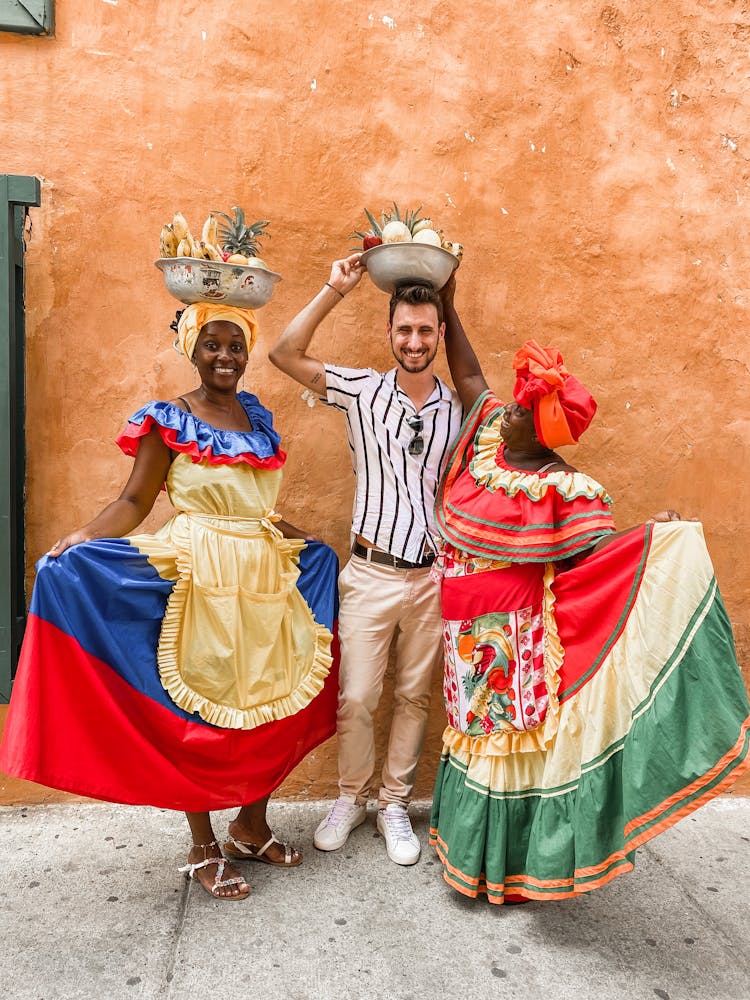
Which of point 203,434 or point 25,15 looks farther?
point 25,15

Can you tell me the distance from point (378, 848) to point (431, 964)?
77 cm

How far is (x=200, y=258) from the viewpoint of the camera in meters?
2.87

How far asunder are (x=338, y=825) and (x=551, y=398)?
1.95 meters

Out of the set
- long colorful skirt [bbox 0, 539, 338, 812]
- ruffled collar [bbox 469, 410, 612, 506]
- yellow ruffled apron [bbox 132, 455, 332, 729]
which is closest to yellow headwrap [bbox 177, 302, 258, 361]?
yellow ruffled apron [bbox 132, 455, 332, 729]

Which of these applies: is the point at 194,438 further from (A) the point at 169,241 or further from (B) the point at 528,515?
(B) the point at 528,515

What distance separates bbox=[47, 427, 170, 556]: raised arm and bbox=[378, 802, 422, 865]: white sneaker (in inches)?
63.0

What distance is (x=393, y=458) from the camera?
10.6ft

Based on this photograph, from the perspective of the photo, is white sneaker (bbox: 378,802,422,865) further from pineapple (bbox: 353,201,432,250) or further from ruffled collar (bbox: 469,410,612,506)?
pineapple (bbox: 353,201,432,250)

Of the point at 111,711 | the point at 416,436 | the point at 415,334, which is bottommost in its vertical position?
the point at 111,711

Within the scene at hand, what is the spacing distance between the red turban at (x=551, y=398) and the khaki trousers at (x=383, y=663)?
33.0 inches

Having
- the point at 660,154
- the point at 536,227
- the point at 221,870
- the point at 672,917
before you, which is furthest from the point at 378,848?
the point at 660,154

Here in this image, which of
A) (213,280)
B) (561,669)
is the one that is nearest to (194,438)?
(213,280)

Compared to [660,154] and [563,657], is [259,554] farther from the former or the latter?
[660,154]

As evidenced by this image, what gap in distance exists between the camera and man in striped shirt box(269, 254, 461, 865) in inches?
127
